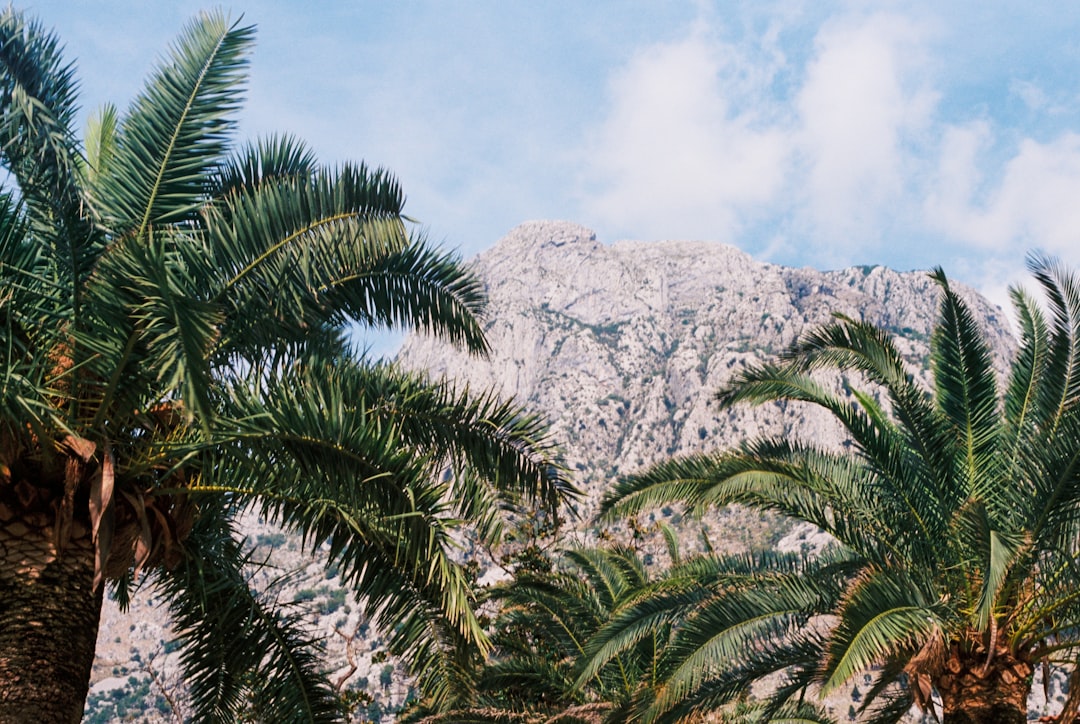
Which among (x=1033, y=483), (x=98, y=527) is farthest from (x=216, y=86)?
(x=1033, y=483)

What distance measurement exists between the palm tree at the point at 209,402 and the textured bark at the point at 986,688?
449cm

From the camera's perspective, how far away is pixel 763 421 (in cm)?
10962

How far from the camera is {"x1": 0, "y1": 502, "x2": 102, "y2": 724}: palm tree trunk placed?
569 centimetres

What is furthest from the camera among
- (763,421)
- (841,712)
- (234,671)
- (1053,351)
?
(763,421)

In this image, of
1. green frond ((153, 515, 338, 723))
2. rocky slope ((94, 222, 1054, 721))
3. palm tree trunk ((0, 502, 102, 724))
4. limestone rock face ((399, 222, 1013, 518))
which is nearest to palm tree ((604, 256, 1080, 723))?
green frond ((153, 515, 338, 723))

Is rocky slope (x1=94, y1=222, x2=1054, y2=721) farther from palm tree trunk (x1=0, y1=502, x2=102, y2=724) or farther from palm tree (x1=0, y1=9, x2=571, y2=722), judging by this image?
palm tree trunk (x1=0, y1=502, x2=102, y2=724)

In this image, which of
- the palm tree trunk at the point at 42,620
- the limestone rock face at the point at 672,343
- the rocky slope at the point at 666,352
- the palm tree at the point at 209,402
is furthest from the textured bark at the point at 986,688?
the limestone rock face at the point at 672,343

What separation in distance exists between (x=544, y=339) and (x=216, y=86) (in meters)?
146

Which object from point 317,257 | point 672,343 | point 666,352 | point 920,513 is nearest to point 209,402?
point 317,257

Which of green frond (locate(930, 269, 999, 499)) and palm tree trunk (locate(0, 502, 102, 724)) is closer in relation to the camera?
palm tree trunk (locate(0, 502, 102, 724))

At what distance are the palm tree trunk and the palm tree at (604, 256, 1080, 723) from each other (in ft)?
15.9

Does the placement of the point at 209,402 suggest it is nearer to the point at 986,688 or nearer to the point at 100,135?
the point at 100,135

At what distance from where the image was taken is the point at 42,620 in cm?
589

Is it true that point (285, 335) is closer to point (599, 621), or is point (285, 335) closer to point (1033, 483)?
point (1033, 483)
